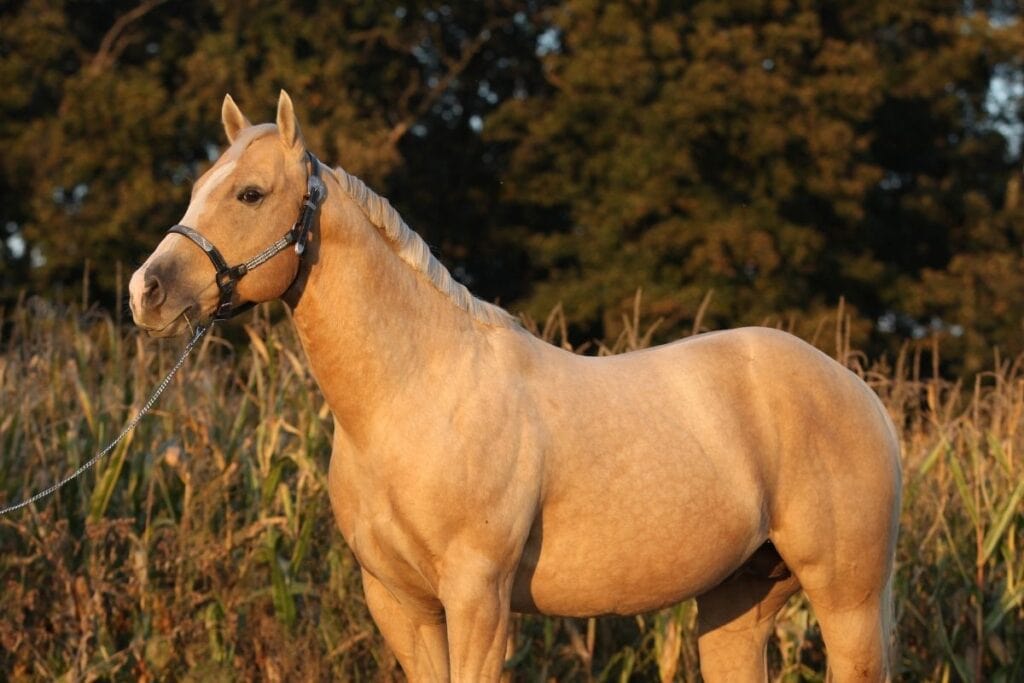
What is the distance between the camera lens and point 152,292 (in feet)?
11.8

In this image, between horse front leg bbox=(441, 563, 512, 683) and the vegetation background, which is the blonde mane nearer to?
horse front leg bbox=(441, 563, 512, 683)

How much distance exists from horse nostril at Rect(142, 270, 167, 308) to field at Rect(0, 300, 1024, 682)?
243 cm

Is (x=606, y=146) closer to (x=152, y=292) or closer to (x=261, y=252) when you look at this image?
(x=261, y=252)

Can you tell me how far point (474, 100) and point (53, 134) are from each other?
7172 mm

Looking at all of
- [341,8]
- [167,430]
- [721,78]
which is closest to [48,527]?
[167,430]

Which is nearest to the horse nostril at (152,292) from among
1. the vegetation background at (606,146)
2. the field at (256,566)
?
the field at (256,566)

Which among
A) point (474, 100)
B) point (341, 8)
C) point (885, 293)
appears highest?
point (341, 8)

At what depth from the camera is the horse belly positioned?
4.02 m

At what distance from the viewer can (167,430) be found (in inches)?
263

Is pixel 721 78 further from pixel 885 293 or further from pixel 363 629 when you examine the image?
pixel 363 629

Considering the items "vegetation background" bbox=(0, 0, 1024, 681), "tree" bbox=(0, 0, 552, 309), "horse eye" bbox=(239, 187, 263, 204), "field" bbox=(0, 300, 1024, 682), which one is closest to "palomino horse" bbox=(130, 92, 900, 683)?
"horse eye" bbox=(239, 187, 263, 204)

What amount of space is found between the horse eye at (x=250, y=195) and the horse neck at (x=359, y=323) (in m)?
0.18

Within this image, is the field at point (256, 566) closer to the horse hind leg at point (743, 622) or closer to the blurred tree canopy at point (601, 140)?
the horse hind leg at point (743, 622)

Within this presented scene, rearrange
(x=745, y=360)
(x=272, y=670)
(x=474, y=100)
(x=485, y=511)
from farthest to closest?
(x=474, y=100), (x=272, y=670), (x=745, y=360), (x=485, y=511)
